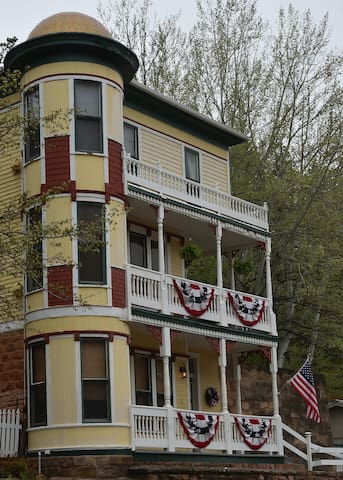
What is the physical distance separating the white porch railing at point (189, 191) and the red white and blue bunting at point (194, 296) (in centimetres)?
250

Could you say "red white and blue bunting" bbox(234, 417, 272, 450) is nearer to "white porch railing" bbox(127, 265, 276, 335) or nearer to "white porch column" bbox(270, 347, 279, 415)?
"white porch column" bbox(270, 347, 279, 415)

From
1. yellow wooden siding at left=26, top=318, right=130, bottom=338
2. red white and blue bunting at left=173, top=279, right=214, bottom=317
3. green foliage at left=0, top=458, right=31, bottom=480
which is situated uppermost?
red white and blue bunting at left=173, top=279, right=214, bottom=317

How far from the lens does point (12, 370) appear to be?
25.8 meters

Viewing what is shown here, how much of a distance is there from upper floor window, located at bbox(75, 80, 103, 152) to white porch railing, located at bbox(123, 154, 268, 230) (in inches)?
41.2

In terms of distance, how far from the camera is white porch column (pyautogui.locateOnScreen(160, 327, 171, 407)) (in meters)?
25.4

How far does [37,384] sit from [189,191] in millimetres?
7350

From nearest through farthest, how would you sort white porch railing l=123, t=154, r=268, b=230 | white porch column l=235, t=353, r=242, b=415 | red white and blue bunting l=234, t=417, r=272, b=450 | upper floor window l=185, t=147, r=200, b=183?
white porch railing l=123, t=154, r=268, b=230 < red white and blue bunting l=234, t=417, r=272, b=450 < white porch column l=235, t=353, r=242, b=415 < upper floor window l=185, t=147, r=200, b=183

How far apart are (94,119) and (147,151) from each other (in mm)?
3771

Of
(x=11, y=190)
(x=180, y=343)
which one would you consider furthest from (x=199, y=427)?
(x=11, y=190)

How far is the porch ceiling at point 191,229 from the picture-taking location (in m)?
27.6

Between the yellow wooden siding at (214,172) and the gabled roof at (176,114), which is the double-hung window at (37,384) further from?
the yellow wooden siding at (214,172)

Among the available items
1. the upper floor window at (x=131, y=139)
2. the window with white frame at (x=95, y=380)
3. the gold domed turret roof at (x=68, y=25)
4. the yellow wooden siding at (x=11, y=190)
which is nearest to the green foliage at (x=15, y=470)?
the window with white frame at (x=95, y=380)

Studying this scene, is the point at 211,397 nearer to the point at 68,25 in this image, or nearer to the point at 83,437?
the point at 83,437

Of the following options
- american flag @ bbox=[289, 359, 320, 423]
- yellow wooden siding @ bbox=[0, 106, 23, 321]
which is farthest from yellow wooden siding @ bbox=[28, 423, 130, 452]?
american flag @ bbox=[289, 359, 320, 423]
